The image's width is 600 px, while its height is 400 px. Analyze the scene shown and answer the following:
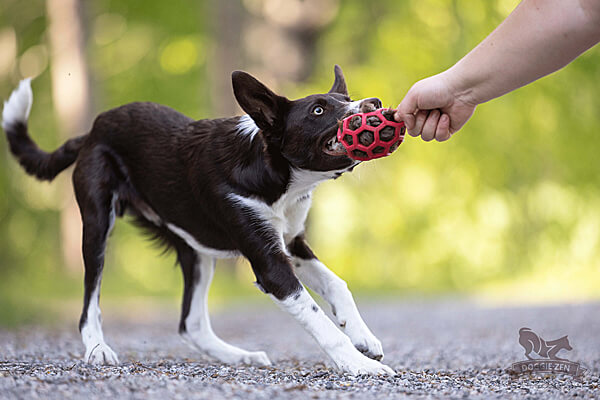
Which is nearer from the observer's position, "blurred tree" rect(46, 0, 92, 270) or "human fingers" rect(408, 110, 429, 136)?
"human fingers" rect(408, 110, 429, 136)

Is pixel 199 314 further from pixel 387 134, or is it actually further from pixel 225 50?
pixel 225 50

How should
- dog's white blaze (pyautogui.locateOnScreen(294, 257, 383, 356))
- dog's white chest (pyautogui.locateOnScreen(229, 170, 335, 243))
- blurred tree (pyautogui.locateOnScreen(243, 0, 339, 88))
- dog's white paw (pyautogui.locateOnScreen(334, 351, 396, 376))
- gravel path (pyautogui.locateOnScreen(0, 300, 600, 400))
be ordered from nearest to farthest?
gravel path (pyautogui.locateOnScreen(0, 300, 600, 400)) < dog's white paw (pyautogui.locateOnScreen(334, 351, 396, 376)) < dog's white blaze (pyautogui.locateOnScreen(294, 257, 383, 356)) < dog's white chest (pyautogui.locateOnScreen(229, 170, 335, 243)) < blurred tree (pyautogui.locateOnScreen(243, 0, 339, 88))

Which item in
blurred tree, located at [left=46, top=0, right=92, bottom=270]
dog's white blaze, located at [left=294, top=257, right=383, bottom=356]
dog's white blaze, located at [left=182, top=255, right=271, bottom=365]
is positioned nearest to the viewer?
dog's white blaze, located at [left=294, top=257, right=383, bottom=356]

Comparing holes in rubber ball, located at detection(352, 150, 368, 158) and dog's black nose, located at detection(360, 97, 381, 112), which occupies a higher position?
dog's black nose, located at detection(360, 97, 381, 112)

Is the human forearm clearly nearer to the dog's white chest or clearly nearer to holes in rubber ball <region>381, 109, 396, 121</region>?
holes in rubber ball <region>381, 109, 396, 121</region>

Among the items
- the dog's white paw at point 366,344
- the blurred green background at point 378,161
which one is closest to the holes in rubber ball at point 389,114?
the dog's white paw at point 366,344

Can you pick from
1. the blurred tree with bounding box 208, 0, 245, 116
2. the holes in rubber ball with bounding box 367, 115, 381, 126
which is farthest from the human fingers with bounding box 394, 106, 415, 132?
the blurred tree with bounding box 208, 0, 245, 116

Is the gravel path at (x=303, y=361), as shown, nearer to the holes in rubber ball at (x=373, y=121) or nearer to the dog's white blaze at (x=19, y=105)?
the holes in rubber ball at (x=373, y=121)

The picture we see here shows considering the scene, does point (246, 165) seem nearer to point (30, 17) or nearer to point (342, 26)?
point (342, 26)

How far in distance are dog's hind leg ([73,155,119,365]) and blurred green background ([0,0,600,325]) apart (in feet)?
21.5

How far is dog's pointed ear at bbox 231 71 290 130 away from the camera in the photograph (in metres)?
3.83

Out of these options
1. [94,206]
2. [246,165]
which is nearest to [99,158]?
[94,206]

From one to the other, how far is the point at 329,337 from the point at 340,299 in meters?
0.42

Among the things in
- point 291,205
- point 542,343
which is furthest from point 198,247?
point 542,343
